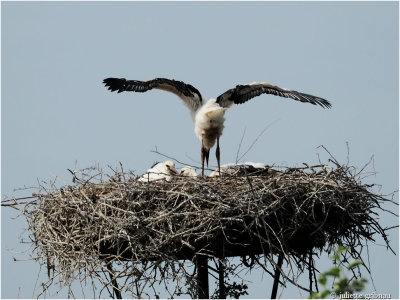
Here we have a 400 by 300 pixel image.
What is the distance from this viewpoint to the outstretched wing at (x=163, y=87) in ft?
24.5

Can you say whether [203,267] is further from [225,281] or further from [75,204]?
[75,204]

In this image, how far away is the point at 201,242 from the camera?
5469 mm

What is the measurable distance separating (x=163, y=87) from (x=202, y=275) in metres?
2.70

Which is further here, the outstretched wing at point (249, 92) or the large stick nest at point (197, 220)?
the outstretched wing at point (249, 92)

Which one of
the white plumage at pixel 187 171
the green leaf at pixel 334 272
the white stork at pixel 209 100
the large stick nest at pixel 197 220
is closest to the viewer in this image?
the green leaf at pixel 334 272

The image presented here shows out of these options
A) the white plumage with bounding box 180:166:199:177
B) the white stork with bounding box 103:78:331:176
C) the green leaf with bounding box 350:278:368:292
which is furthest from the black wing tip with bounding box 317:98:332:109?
the green leaf with bounding box 350:278:368:292

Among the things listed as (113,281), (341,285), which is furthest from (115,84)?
(341,285)

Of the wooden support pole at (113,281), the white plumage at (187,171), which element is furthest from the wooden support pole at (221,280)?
the white plumage at (187,171)

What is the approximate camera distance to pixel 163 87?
7.79 meters

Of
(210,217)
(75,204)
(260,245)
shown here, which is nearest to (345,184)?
(260,245)

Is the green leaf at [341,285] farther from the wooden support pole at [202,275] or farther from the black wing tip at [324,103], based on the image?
the black wing tip at [324,103]

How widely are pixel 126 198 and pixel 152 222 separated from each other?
0.32m

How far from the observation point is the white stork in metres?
7.41

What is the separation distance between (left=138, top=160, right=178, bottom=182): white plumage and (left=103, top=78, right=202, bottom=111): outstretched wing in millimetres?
990
